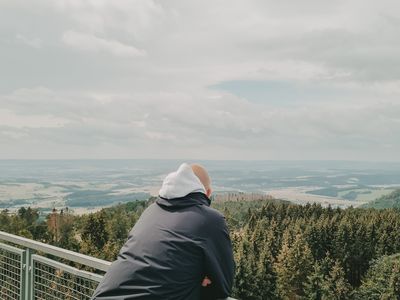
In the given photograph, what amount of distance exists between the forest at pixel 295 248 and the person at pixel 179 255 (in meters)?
62.5

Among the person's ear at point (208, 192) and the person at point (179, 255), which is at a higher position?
the person's ear at point (208, 192)

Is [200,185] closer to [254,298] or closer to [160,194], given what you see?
[160,194]

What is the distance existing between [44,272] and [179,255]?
2724 millimetres

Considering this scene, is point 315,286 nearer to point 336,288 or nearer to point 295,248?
point 336,288

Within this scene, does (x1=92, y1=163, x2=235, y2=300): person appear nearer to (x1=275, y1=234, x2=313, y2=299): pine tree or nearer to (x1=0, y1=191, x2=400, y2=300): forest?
(x1=0, y1=191, x2=400, y2=300): forest

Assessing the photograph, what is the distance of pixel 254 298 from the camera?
7012 cm

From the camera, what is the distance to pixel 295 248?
80.5 meters

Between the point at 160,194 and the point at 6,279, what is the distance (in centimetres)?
339

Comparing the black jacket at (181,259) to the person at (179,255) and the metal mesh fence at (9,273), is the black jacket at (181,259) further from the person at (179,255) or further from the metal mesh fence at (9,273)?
the metal mesh fence at (9,273)

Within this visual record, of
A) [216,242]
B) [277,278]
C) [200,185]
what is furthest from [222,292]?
[277,278]

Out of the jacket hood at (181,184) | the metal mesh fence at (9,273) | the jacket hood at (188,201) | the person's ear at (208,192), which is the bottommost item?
the metal mesh fence at (9,273)


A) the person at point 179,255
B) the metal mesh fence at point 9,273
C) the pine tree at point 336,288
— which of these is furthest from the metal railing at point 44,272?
the pine tree at point 336,288

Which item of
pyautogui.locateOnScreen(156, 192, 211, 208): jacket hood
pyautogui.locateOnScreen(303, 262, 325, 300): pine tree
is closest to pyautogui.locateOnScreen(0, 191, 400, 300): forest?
pyautogui.locateOnScreen(303, 262, 325, 300): pine tree

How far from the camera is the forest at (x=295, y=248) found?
70.4 meters
